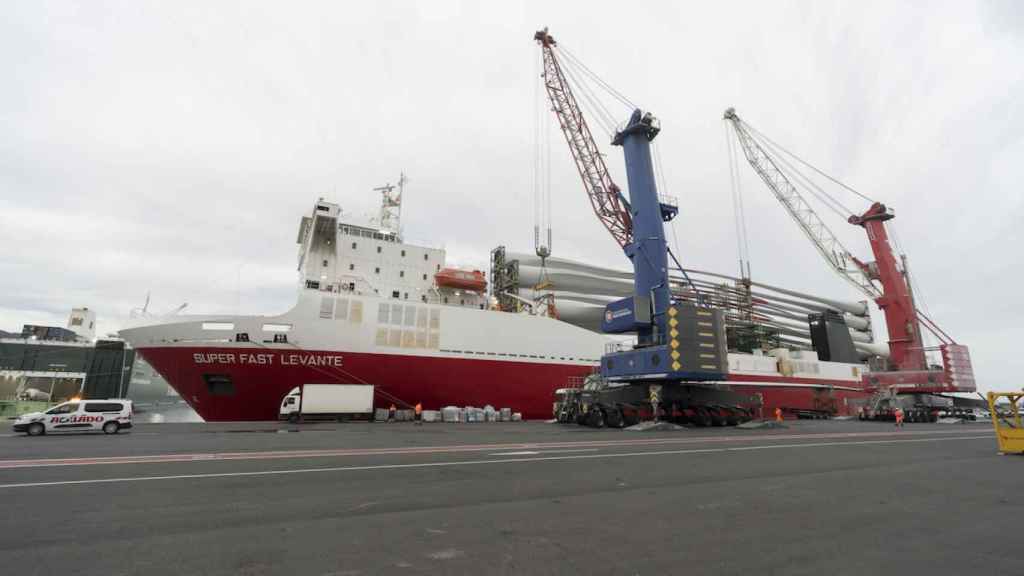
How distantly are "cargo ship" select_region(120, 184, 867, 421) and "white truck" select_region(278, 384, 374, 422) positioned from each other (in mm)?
606

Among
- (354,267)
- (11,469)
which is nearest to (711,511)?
(11,469)

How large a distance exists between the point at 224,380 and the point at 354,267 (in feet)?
34.4

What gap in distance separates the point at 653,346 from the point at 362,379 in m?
16.8

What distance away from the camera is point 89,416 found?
58.2 ft

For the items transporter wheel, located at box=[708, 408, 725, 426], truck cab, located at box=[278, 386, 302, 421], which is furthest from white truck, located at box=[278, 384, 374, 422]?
transporter wheel, located at box=[708, 408, 725, 426]

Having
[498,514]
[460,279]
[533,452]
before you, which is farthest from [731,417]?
[498,514]

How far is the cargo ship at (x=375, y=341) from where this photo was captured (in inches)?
881

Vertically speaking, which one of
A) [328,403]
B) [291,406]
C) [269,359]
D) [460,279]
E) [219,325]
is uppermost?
[460,279]

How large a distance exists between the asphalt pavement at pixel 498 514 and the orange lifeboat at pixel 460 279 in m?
20.4

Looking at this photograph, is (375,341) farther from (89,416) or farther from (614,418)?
(614,418)

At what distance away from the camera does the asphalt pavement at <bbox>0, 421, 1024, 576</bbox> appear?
3.94 metres

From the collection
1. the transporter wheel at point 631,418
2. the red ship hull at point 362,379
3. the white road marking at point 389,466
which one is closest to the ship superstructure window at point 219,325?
the red ship hull at point 362,379

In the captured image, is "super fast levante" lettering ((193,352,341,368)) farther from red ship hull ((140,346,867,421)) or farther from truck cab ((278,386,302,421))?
truck cab ((278,386,302,421))

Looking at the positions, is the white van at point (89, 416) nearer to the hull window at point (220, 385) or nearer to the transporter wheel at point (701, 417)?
the hull window at point (220, 385)
